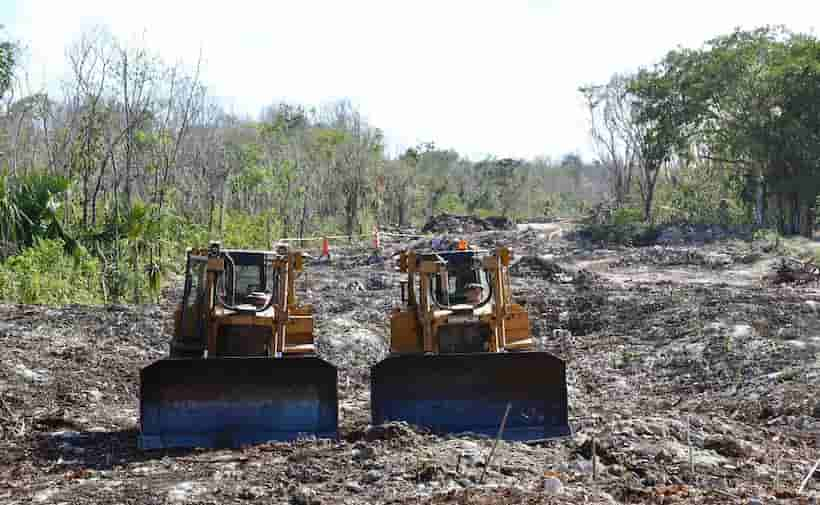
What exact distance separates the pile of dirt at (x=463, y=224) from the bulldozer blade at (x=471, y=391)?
3543 centimetres

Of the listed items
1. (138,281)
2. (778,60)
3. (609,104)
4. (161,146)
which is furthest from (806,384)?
(609,104)

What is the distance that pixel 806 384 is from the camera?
10.2 m

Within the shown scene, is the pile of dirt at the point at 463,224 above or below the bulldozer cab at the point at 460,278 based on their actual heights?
above

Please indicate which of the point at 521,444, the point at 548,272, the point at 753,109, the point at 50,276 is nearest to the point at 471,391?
the point at 521,444

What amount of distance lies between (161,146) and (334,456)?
1719cm

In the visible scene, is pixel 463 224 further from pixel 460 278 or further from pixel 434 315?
pixel 434 315

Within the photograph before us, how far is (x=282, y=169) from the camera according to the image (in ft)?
119

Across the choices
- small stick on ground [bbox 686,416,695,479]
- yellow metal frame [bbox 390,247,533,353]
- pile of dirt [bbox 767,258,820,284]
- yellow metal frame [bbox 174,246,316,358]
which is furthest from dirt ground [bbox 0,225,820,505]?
yellow metal frame [bbox 174,246,316,358]

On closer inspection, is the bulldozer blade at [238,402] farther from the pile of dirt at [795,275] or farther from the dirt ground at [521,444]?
the pile of dirt at [795,275]

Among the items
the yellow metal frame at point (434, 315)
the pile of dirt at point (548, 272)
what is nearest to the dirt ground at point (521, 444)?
the yellow metal frame at point (434, 315)

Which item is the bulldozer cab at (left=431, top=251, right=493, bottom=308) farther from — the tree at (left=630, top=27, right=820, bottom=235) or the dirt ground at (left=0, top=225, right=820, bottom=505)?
the tree at (left=630, top=27, right=820, bottom=235)

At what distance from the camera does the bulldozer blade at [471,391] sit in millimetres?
8586

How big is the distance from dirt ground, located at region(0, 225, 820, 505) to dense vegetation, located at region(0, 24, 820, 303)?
1911mm

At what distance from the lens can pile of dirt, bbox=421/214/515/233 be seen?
147 ft
